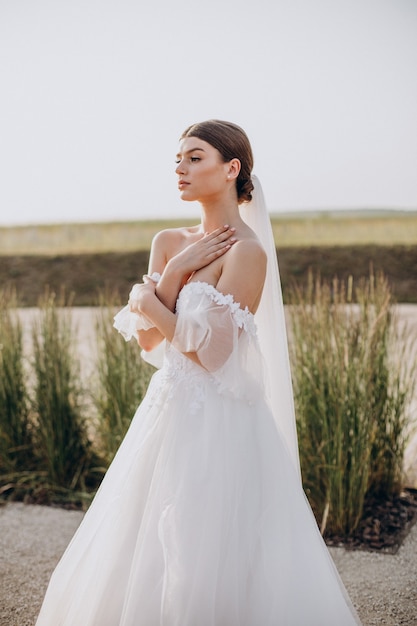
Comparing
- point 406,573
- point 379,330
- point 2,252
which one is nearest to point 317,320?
point 379,330

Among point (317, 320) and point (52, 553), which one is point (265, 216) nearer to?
point (317, 320)

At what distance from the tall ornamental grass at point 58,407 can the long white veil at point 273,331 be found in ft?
Answer: 8.48

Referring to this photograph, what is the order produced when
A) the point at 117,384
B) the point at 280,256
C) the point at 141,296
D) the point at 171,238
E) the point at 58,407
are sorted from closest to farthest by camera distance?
the point at 141,296
the point at 171,238
the point at 117,384
the point at 58,407
the point at 280,256

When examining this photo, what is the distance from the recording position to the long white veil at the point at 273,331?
293 cm

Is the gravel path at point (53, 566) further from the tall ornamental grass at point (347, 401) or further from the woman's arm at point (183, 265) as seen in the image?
the woman's arm at point (183, 265)

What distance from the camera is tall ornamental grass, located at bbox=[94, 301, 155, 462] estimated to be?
5.07 meters

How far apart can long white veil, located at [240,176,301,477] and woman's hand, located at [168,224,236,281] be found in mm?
283

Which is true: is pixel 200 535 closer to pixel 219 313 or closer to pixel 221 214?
pixel 219 313

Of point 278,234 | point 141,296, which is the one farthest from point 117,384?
point 278,234

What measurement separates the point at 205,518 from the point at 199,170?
4.14ft

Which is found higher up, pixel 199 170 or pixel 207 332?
pixel 199 170

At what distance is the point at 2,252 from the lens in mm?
32062

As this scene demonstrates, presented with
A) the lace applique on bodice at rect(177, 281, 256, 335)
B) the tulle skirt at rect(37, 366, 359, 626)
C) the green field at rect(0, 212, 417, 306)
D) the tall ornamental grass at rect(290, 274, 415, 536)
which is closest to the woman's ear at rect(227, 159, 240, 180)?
the lace applique on bodice at rect(177, 281, 256, 335)

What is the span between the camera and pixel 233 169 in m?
2.72
